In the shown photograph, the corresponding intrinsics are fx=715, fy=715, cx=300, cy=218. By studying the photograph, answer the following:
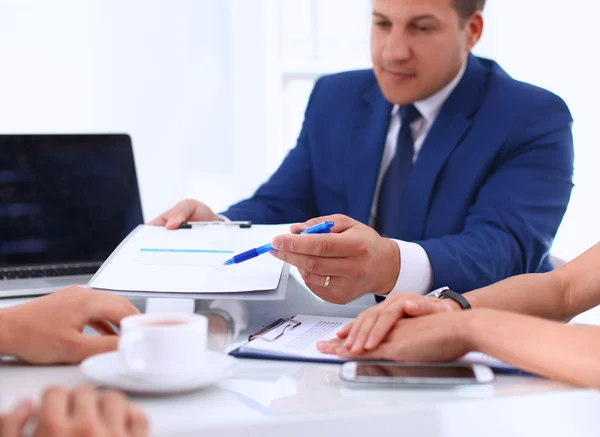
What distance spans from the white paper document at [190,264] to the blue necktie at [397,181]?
59 cm

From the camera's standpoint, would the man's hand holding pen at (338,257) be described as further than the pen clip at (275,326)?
Yes

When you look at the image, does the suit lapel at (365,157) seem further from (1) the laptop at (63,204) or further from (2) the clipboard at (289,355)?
(2) the clipboard at (289,355)

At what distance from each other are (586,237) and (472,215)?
1.51 m

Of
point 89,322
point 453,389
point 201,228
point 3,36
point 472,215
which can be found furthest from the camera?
point 3,36

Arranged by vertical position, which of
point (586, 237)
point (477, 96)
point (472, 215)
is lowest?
point (586, 237)

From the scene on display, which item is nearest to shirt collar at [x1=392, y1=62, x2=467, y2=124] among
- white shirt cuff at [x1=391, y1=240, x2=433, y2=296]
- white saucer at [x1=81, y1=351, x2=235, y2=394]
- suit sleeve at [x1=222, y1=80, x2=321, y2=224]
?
suit sleeve at [x1=222, y1=80, x2=321, y2=224]


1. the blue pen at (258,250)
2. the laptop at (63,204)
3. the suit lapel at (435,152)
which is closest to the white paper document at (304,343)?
the blue pen at (258,250)

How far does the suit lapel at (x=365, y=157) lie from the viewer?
6.12 feet

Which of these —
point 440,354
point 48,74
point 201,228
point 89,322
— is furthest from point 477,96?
point 48,74

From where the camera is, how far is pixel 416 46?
180 centimetres

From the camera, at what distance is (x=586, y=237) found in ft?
9.63

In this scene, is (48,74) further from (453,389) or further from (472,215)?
(453,389)

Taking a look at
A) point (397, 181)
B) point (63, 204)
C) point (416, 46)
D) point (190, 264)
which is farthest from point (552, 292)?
point (63, 204)

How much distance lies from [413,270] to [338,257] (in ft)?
0.80
